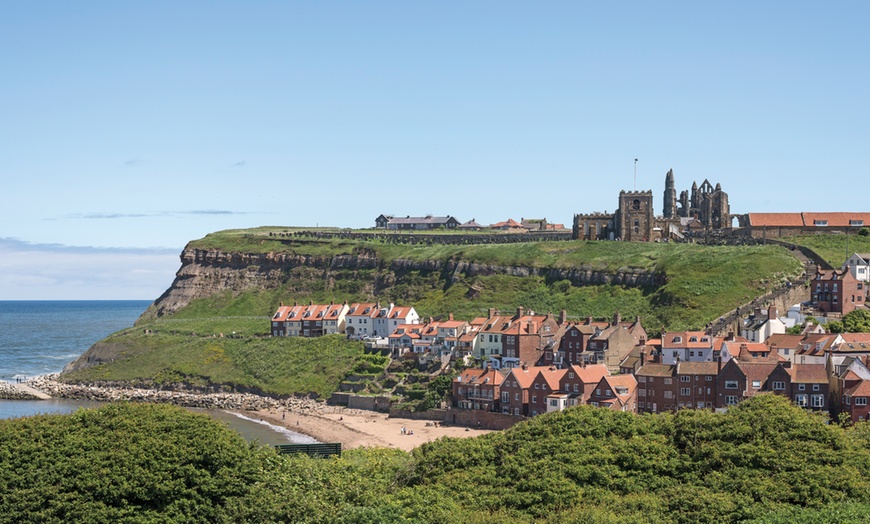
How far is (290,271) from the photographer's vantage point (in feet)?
504

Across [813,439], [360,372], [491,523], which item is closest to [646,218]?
[360,372]

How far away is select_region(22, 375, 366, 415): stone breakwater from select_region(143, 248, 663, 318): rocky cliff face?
38632 mm

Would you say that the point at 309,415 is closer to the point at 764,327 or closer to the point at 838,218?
the point at 764,327

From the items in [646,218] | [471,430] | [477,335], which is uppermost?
[646,218]

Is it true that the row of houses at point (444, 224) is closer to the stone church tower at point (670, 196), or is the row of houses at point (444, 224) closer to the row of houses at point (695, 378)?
the stone church tower at point (670, 196)

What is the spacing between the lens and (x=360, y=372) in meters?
100

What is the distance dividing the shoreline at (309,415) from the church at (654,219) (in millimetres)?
55941

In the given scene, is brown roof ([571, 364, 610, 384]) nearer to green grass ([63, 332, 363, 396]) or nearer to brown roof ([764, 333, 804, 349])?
brown roof ([764, 333, 804, 349])

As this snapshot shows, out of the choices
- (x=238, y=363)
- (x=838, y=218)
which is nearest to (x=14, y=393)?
(x=238, y=363)

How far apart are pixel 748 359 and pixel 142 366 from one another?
69.9m

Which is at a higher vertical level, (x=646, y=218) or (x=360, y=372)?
(x=646, y=218)

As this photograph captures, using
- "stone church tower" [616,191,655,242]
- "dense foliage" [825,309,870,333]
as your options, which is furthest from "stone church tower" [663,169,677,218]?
"dense foliage" [825,309,870,333]

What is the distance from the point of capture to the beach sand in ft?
251

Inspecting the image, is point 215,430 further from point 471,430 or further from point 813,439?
point 471,430
